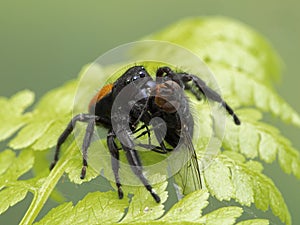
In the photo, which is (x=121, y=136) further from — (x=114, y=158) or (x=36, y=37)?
(x=36, y=37)

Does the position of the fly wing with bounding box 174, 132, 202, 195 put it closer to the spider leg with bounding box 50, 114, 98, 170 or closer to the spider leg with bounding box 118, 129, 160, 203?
the spider leg with bounding box 118, 129, 160, 203

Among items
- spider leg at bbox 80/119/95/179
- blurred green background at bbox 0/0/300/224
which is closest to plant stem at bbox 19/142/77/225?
spider leg at bbox 80/119/95/179

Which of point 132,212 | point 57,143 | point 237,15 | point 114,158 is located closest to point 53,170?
point 57,143

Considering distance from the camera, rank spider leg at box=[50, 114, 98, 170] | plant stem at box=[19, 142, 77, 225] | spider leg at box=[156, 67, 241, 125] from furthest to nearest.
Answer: spider leg at box=[50, 114, 98, 170] < spider leg at box=[156, 67, 241, 125] < plant stem at box=[19, 142, 77, 225]

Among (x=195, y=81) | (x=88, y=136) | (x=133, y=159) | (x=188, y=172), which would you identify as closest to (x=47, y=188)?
(x=88, y=136)

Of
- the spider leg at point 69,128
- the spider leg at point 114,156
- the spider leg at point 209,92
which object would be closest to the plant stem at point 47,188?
the spider leg at point 69,128

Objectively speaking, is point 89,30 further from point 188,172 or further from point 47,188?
point 188,172
